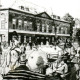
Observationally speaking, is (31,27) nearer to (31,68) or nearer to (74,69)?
(31,68)

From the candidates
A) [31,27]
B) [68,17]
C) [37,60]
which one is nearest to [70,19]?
[68,17]

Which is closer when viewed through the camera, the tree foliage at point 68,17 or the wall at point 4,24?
the wall at point 4,24

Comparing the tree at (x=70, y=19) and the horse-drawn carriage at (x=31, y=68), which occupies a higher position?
the tree at (x=70, y=19)

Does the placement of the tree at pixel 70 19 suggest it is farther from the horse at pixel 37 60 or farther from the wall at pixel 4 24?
the wall at pixel 4 24

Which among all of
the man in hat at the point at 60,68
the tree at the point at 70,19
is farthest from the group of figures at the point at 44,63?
the tree at the point at 70,19

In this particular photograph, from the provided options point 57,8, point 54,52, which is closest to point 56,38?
point 54,52

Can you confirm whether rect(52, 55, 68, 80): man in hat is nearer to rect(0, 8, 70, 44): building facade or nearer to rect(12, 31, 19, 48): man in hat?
rect(0, 8, 70, 44): building facade

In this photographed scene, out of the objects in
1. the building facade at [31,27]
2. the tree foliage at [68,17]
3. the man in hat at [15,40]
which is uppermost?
the tree foliage at [68,17]


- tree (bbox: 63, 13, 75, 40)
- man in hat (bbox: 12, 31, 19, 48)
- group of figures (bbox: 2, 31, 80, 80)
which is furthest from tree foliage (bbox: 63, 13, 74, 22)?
man in hat (bbox: 12, 31, 19, 48)
